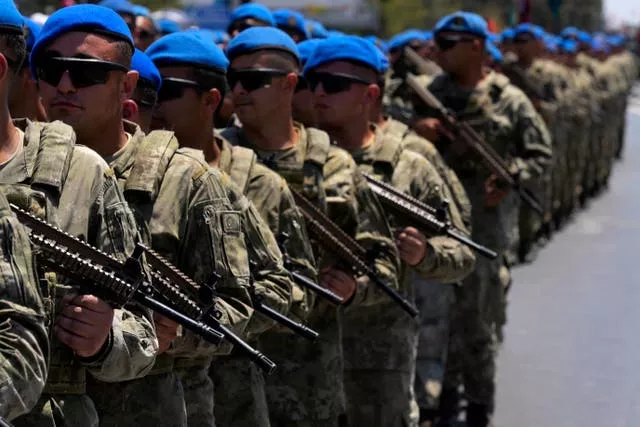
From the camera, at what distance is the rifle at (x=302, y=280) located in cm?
534

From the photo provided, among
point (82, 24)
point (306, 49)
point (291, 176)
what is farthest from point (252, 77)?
point (82, 24)

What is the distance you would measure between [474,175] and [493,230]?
13.8 inches

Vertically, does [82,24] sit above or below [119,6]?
above

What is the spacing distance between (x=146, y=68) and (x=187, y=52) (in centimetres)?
39

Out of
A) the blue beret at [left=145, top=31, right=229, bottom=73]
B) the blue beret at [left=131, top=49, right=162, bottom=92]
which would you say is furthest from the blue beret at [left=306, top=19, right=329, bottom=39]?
the blue beret at [left=131, top=49, right=162, bottom=92]

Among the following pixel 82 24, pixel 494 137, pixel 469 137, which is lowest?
pixel 494 137

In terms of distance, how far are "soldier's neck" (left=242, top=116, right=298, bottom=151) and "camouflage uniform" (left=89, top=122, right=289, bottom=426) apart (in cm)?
124

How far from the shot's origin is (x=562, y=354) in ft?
35.4

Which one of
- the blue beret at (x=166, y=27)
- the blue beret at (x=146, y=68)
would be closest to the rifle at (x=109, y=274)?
the blue beret at (x=146, y=68)

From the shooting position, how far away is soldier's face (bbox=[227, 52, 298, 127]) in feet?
19.7

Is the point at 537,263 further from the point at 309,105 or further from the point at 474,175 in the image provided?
the point at 309,105

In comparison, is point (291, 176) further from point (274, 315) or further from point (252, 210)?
point (274, 315)

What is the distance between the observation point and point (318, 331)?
6129 mm

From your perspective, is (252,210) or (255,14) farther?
(255,14)
